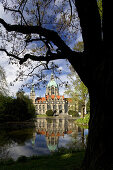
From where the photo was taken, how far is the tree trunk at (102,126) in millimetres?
3137

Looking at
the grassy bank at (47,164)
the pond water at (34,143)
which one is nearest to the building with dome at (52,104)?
the pond water at (34,143)

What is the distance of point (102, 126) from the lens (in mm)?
3299

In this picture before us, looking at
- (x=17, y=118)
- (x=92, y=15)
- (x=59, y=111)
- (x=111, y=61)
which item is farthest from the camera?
(x=59, y=111)

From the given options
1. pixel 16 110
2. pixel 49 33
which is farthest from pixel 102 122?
pixel 16 110

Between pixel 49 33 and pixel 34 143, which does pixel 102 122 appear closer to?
pixel 49 33

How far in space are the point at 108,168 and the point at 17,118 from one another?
29.4 metres

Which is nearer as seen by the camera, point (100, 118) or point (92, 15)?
point (100, 118)

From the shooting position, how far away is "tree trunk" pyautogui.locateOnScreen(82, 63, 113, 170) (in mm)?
3137

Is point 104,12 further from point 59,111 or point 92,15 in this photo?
point 59,111

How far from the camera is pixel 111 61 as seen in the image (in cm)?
310

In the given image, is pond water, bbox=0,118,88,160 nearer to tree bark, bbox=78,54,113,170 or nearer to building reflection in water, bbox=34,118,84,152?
building reflection in water, bbox=34,118,84,152

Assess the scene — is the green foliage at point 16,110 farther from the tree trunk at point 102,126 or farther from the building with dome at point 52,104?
the building with dome at point 52,104

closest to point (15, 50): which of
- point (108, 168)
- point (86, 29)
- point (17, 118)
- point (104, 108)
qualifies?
point (86, 29)

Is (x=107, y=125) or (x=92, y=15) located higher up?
(x=92, y=15)
